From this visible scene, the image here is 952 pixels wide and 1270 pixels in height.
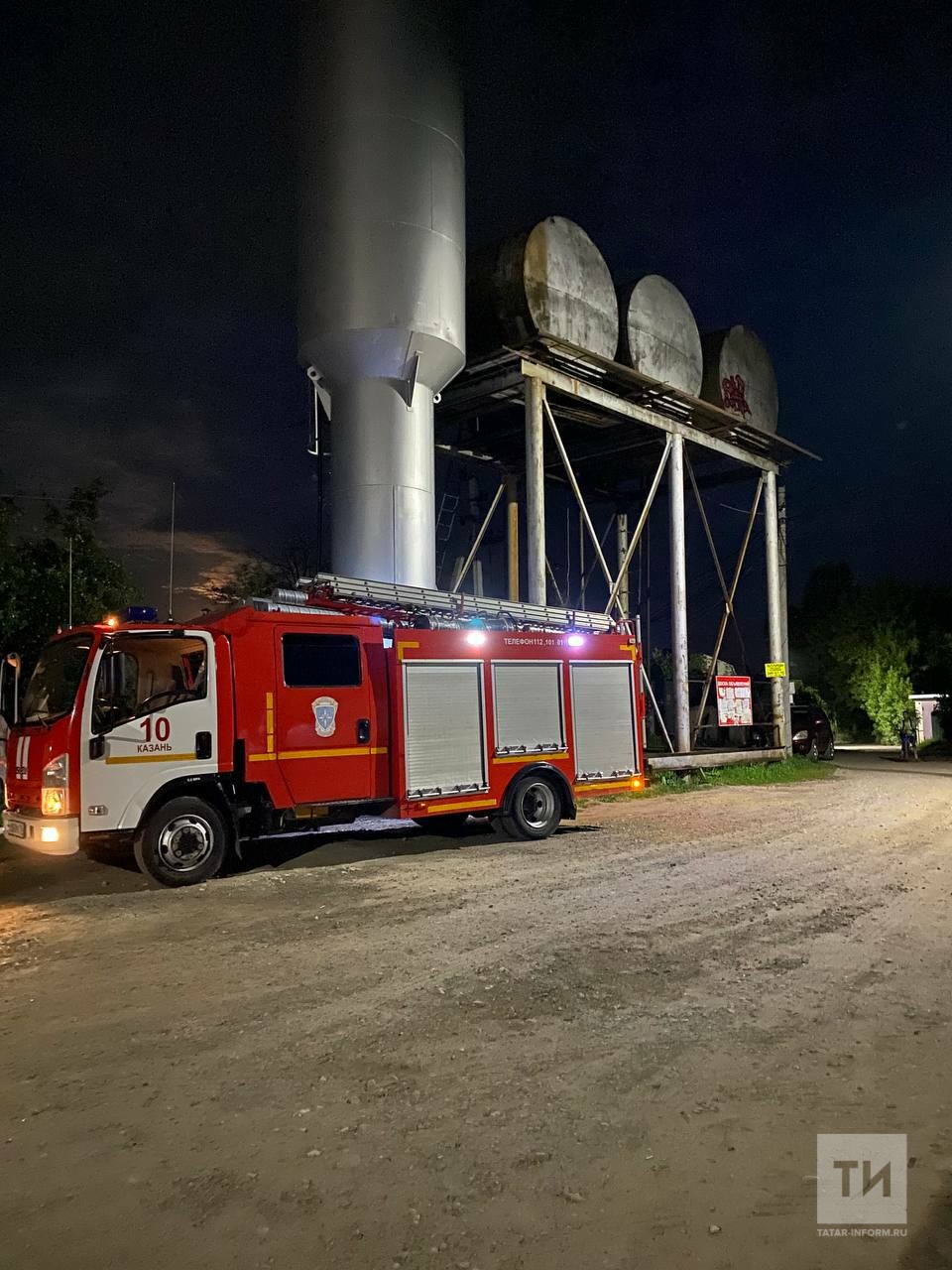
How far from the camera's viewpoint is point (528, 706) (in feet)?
40.7

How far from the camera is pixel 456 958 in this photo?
6.40m

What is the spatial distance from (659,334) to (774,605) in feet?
28.8

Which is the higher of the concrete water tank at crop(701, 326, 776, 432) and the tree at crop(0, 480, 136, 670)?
the concrete water tank at crop(701, 326, 776, 432)

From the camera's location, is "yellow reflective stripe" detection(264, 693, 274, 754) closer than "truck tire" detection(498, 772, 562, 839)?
Yes

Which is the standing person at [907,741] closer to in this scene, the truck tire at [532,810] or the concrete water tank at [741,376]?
the concrete water tank at [741,376]

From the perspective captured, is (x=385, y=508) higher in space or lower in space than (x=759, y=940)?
higher

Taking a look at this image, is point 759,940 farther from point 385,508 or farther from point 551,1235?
point 385,508

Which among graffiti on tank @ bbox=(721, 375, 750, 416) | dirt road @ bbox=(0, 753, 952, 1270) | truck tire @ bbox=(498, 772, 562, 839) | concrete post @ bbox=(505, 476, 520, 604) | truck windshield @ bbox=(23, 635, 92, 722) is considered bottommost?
dirt road @ bbox=(0, 753, 952, 1270)

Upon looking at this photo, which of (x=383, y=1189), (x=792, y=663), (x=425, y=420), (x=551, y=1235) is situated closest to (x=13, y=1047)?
(x=383, y=1189)

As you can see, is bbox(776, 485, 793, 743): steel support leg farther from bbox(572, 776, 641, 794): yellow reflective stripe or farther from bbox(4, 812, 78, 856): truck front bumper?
bbox(4, 812, 78, 856): truck front bumper

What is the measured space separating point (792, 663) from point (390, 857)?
45082mm

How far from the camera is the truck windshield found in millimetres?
9234

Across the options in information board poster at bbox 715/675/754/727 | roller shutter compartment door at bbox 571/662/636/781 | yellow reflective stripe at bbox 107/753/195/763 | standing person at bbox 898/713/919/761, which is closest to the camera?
yellow reflective stripe at bbox 107/753/195/763

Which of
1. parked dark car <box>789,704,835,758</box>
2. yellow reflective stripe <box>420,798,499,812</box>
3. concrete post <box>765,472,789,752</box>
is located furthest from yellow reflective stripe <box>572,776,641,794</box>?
parked dark car <box>789,704,835,758</box>
